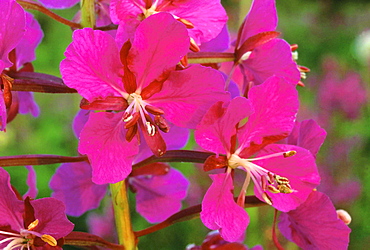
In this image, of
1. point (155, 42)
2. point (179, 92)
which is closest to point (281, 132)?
point (179, 92)

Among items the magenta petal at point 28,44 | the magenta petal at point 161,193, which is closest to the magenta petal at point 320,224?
the magenta petal at point 161,193

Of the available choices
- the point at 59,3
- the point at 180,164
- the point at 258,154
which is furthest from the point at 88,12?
the point at 180,164

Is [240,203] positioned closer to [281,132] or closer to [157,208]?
[281,132]

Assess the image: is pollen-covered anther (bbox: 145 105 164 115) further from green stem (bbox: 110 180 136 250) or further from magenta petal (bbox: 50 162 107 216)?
magenta petal (bbox: 50 162 107 216)

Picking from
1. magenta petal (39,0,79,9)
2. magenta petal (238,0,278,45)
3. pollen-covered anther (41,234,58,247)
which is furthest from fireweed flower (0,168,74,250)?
magenta petal (238,0,278,45)

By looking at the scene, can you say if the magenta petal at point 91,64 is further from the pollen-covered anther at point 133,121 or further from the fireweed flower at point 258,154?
the fireweed flower at point 258,154

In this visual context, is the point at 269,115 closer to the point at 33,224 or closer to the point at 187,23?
the point at 187,23

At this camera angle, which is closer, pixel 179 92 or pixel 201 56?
pixel 179 92
